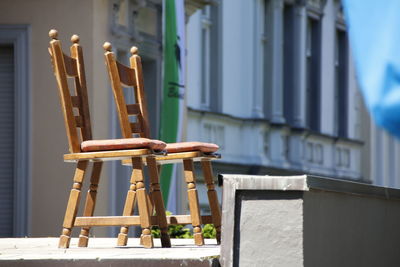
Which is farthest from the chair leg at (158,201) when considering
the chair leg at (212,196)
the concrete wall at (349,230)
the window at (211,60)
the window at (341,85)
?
the window at (341,85)

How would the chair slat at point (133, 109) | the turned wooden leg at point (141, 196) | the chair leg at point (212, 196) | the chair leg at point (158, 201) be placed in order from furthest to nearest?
the chair leg at point (212, 196) < the chair slat at point (133, 109) < the chair leg at point (158, 201) < the turned wooden leg at point (141, 196)

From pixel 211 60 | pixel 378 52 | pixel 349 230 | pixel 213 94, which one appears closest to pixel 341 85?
pixel 211 60

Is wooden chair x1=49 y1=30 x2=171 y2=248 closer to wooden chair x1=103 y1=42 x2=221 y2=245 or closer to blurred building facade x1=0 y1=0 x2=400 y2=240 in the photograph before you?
wooden chair x1=103 y1=42 x2=221 y2=245

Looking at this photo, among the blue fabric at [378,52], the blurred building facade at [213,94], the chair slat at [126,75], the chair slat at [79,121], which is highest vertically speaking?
the blurred building facade at [213,94]

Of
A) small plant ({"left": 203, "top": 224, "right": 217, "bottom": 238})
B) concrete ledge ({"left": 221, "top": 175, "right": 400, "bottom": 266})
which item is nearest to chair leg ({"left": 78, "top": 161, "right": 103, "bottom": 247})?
concrete ledge ({"left": 221, "top": 175, "right": 400, "bottom": 266})

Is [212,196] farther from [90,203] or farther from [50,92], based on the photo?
[50,92]

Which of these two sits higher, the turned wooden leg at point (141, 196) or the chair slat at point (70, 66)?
the chair slat at point (70, 66)

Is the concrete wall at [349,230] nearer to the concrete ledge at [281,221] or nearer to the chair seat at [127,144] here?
the concrete ledge at [281,221]

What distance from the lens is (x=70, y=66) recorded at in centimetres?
714

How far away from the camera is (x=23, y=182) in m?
14.6

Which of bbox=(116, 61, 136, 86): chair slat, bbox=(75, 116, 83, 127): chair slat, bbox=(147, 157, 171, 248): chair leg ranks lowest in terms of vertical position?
bbox=(147, 157, 171, 248): chair leg

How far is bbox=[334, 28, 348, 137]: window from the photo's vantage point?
28.5 metres

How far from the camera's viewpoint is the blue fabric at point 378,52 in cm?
298

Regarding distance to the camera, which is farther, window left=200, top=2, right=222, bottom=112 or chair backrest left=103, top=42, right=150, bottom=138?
window left=200, top=2, right=222, bottom=112
